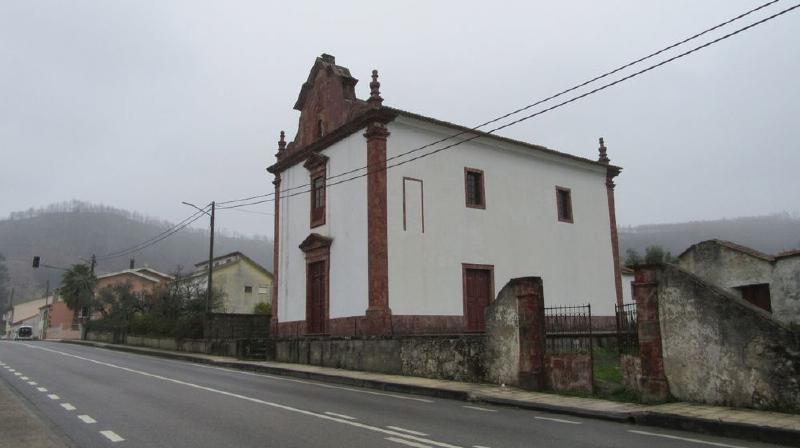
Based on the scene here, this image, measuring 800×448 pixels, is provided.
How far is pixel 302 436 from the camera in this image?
7.38m

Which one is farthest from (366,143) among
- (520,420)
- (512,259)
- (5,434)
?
(5,434)

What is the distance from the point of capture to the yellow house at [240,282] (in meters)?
47.3

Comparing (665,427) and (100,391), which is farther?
(100,391)

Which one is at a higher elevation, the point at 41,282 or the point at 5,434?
the point at 41,282

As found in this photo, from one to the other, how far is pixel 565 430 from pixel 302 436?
12.1 ft

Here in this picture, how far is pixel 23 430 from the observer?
7320 millimetres

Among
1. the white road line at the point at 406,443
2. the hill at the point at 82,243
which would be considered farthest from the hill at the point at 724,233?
the white road line at the point at 406,443

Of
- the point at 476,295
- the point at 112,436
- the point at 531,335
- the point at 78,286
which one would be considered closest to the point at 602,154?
the point at 476,295

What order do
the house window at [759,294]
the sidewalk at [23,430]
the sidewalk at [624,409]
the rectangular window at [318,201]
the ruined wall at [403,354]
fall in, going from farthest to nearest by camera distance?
the rectangular window at [318,201] < the house window at [759,294] < the ruined wall at [403,354] < the sidewalk at [624,409] < the sidewalk at [23,430]

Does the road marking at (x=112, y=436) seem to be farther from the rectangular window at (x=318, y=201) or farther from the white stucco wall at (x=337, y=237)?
the rectangular window at (x=318, y=201)

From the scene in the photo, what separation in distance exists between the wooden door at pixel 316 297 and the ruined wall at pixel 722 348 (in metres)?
14.4

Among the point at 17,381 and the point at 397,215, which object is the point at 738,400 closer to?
the point at 397,215

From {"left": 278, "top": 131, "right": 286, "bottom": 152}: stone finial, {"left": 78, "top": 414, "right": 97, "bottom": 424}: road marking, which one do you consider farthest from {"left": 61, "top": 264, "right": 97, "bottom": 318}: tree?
{"left": 78, "top": 414, "right": 97, "bottom": 424}: road marking

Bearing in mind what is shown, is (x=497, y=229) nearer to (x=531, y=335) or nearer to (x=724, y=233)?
(x=531, y=335)
